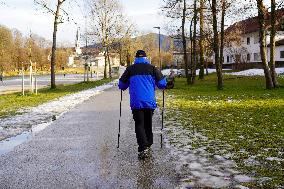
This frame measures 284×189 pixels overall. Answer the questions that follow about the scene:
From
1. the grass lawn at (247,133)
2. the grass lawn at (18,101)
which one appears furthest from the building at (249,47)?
the grass lawn at (247,133)

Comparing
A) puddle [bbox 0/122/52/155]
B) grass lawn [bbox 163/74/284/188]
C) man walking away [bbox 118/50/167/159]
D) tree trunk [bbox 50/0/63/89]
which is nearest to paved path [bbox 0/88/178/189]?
puddle [bbox 0/122/52/155]

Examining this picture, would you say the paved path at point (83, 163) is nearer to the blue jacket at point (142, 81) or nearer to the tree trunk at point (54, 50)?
the blue jacket at point (142, 81)

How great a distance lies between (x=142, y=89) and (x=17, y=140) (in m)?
3.89

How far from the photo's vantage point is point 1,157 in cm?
845

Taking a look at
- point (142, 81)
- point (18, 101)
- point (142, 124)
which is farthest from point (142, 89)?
point (18, 101)

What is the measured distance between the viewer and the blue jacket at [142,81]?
8391 millimetres

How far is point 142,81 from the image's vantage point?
842 cm

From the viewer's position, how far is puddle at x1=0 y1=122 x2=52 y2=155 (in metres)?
9.51

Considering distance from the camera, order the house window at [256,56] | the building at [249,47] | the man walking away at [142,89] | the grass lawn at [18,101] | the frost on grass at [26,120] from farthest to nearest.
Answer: the house window at [256,56]
the building at [249,47]
the grass lawn at [18,101]
the frost on grass at [26,120]
the man walking away at [142,89]

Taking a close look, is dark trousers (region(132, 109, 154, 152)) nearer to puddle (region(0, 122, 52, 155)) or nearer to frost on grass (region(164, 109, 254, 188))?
frost on grass (region(164, 109, 254, 188))

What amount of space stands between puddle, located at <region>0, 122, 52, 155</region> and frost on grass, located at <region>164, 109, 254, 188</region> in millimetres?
3371

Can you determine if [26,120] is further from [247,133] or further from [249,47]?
[249,47]

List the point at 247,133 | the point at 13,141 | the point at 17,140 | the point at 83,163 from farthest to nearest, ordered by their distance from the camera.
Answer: the point at 247,133, the point at 17,140, the point at 13,141, the point at 83,163

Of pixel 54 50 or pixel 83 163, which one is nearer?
pixel 83 163
